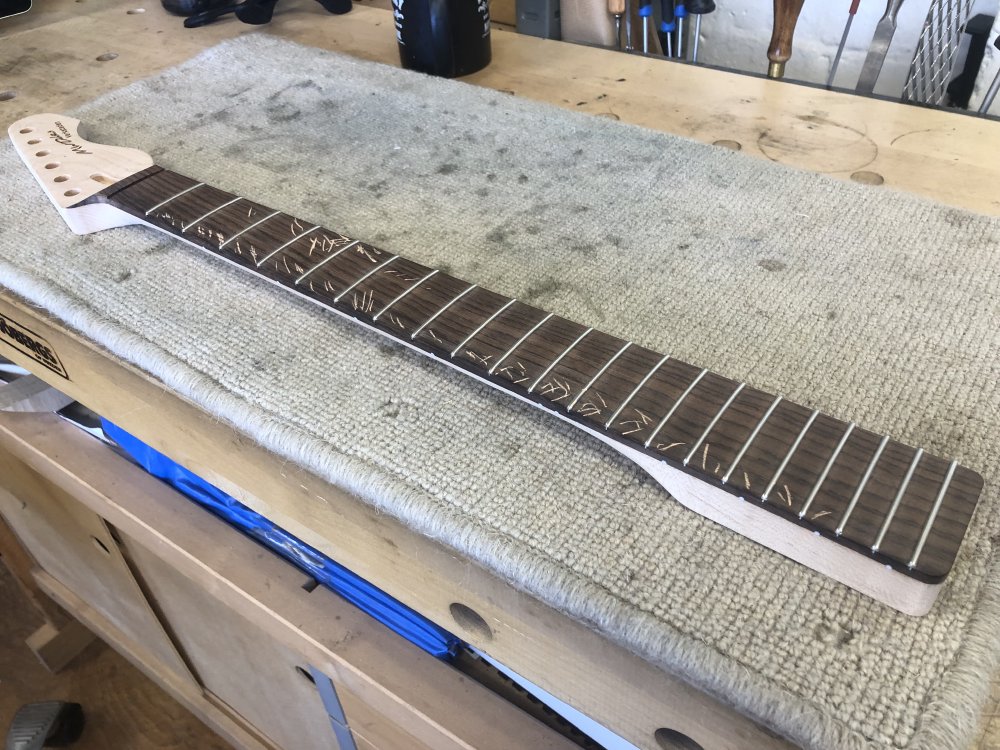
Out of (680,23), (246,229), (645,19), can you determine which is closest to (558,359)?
(246,229)

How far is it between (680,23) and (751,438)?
83 cm

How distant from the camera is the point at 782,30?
2.34ft

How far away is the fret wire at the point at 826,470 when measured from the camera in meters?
0.29

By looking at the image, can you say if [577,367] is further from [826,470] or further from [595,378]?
[826,470]

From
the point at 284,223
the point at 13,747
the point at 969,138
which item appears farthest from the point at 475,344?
the point at 13,747

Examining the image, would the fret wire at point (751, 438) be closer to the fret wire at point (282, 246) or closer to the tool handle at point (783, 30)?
the fret wire at point (282, 246)

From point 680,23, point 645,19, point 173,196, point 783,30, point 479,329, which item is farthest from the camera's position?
point 680,23

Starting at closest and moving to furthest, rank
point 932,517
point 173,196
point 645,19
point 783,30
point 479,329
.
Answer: point 932,517, point 479,329, point 173,196, point 783,30, point 645,19

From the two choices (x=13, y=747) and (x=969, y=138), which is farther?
(x=13, y=747)

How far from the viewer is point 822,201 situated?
49cm

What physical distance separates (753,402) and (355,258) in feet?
0.77

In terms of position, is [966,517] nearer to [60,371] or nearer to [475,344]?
[475,344]

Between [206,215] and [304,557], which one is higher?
[206,215]

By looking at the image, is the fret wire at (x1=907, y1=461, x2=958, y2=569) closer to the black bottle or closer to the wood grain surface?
the black bottle
